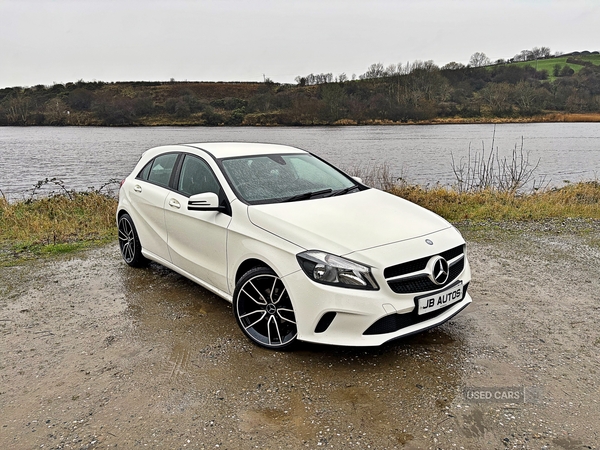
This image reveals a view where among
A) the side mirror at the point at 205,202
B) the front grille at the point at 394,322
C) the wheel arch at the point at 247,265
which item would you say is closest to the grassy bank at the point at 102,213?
the side mirror at the point at 205,202

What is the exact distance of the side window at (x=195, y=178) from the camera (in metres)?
4.41

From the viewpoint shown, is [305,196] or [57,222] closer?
[305,196]

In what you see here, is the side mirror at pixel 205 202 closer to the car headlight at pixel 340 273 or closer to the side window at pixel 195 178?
the side window at pixel 195 178

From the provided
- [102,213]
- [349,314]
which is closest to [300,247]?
[349,314]

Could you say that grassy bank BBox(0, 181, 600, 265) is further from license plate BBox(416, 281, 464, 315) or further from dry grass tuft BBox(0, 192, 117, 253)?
license plate BBox(416, 281, 464, 315)

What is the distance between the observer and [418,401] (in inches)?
120

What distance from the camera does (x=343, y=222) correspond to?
3.67 meters

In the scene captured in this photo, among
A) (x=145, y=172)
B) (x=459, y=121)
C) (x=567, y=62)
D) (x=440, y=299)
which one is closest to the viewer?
(x=440, y=299)

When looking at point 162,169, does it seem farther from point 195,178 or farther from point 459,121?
point 459,121

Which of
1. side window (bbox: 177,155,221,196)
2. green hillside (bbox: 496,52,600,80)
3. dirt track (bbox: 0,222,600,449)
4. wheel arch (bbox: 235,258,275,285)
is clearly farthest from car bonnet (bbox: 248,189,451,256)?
green hillside (bbox: 496,52,600,80)

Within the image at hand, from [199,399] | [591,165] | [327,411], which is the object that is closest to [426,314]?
[327,411]

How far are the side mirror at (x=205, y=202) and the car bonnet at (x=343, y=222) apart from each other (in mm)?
334

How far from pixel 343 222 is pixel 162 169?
8.40ft

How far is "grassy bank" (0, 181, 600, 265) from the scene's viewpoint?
7699 mm
